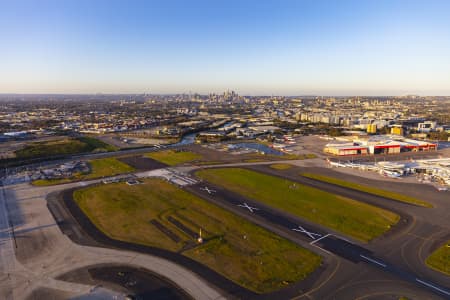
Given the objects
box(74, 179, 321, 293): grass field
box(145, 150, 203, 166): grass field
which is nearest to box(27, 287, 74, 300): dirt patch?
box(74, 179, 321, 293): grass field

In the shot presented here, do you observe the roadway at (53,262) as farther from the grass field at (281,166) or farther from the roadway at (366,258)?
the grass field at (281,166)

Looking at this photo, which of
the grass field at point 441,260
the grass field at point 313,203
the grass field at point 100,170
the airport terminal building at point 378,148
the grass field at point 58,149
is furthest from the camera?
the airport terminal building at point 378,148

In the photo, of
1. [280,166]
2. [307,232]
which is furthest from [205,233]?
[280,166]

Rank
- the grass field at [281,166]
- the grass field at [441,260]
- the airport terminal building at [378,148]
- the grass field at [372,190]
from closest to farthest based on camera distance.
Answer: the grass field at [441,260], the grass field at [372,190], the grass field at [281,166], the airport terminal building at [378,148]

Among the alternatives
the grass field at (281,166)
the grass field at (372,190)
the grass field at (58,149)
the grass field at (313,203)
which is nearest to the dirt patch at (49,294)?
the grass field at (313,203)

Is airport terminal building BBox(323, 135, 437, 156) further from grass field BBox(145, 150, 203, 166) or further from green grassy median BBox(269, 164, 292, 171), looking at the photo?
grass field BBox(145, 150, 203, 166)
